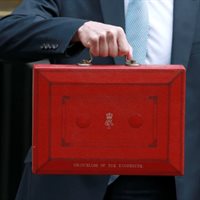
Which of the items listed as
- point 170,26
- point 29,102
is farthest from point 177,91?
point 29,102

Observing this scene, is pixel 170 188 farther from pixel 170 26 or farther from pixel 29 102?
pixel 29 102

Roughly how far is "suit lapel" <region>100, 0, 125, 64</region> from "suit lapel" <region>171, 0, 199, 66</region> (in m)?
0.18

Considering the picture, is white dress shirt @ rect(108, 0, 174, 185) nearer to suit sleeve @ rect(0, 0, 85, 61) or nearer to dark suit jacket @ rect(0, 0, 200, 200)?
dark suit jacket @ rect(0, 0, 200, 200)

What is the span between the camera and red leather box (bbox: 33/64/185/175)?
2.77 meters

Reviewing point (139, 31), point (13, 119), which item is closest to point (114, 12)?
point (139, 31)

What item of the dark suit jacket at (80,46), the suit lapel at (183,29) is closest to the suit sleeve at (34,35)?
the dark suit jacket at (80,46)

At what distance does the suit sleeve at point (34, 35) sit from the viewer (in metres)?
2.91

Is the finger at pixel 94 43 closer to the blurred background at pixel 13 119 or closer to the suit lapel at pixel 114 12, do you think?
the suit lapel at pixel 114 12

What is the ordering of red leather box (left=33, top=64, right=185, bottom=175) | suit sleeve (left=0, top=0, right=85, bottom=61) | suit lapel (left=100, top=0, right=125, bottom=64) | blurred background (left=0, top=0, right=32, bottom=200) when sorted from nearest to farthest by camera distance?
red leather box (left=33, top=64, right=185, bottom=175) < suit sleeve (left=0, top=0, right=85, bottom=61) < suit lapel (left=100, top=0, right=125, bottom=64) < blurred background (left=0, top=0, right=32, bottom=200)

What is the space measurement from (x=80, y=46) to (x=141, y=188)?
519 mm

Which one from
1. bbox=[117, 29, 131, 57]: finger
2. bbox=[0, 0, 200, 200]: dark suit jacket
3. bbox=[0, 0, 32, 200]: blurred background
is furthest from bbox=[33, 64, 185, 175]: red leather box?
bbox=[0, 0, 32, 200]: blurred background

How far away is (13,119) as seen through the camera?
5992 mm

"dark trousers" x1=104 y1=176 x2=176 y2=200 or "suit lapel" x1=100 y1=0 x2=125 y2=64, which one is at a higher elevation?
"suit lapel" x1=100 y1=0 x2=125 y2=64

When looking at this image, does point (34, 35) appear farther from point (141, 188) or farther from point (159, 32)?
point (141, 188)
